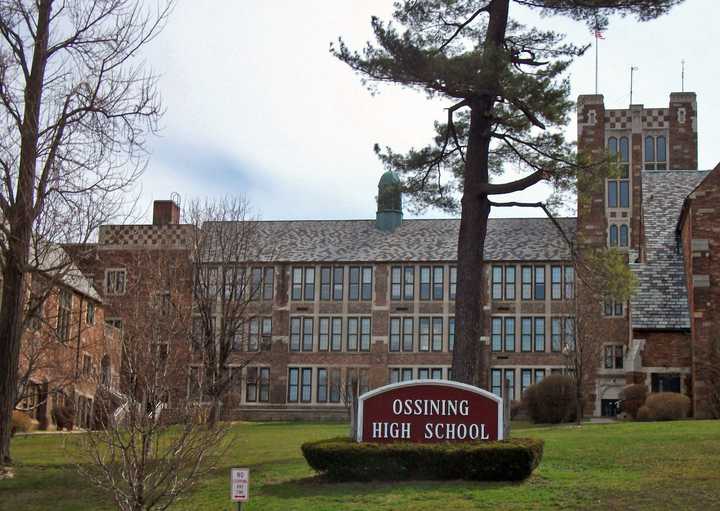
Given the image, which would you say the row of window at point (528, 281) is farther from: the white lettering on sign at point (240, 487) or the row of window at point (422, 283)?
the white lettering on sign at point (240, 487)

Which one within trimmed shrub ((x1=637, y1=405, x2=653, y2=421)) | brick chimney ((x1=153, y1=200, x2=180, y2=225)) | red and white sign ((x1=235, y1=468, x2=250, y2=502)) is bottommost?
red and white sign ((x1=235, y1=468, x2=250, y2=502))

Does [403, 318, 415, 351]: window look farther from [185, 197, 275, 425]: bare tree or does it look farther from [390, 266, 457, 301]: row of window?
[185, 197, 275, 425]: bare tree

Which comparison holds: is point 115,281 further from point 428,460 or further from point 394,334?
point 428,460

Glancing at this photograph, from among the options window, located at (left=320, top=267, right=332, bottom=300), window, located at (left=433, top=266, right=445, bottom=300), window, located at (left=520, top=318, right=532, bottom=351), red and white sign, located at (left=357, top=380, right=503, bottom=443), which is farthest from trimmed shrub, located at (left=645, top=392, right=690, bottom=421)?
window, located at (left=320, top=267, right=332, bottom=300)

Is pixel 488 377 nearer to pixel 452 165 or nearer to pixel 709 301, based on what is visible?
pixel 709 301

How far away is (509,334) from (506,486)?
Answer: 43.8m

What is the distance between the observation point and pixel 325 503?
54.1ft

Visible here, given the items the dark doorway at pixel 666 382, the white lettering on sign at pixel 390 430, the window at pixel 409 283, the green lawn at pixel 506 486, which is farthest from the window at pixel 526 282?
the white lettering on sign at pixel 390 430

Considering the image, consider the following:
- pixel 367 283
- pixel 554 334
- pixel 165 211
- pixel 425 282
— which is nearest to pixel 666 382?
pixel 554 334

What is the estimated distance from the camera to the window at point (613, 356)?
2208 inches

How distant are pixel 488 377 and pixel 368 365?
22.1 feet

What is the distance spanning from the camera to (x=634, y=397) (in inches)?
1571

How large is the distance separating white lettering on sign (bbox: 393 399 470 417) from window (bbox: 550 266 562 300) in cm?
4318

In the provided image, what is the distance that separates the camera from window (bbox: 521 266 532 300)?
200 ft
